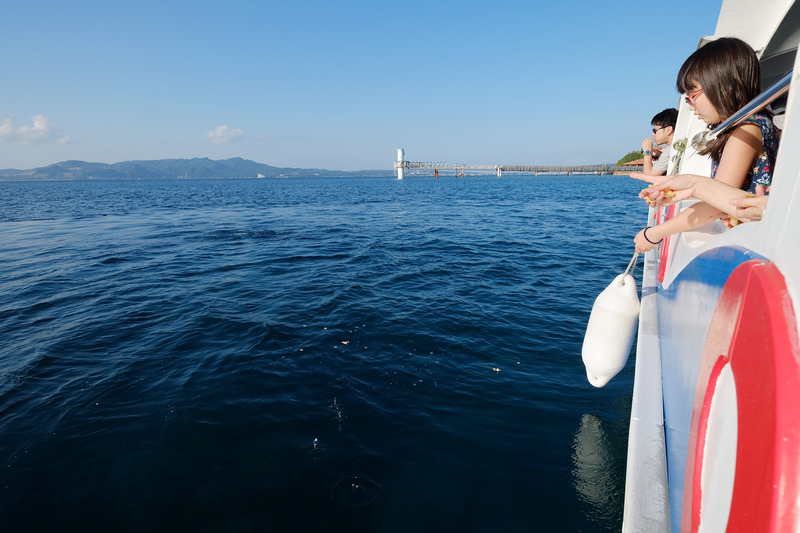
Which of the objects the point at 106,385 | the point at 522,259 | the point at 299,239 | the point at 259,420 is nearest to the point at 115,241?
the point at 299,239

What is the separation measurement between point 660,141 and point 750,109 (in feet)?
26.8

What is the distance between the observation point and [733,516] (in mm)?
1467

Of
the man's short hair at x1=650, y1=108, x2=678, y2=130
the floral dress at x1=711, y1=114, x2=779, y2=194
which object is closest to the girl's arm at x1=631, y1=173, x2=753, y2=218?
the floral dress at x1=711, y1=114, x2=779, y2=194

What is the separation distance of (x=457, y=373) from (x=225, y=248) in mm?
14243

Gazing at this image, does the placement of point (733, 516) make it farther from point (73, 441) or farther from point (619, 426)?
point (73, 441)

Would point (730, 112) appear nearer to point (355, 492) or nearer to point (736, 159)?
point (736, 159)

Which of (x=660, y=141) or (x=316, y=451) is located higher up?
(x=660, y=141)

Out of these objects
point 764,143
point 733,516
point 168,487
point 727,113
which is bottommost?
point 168,487

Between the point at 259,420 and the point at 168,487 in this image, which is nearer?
the point at 168,487

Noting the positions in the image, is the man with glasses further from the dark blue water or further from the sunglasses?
the sunglasses

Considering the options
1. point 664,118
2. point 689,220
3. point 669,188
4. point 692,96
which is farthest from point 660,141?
point 669,188

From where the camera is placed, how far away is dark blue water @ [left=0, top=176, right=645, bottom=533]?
413 centimetres

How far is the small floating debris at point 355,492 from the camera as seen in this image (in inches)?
163

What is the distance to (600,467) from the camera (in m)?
4.57
